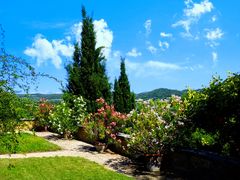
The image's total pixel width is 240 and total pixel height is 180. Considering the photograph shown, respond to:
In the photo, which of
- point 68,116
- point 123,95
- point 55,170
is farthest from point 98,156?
point 123,95

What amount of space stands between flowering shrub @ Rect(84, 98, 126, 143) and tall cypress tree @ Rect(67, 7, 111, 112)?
5447mm

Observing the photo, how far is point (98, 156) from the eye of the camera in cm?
1345

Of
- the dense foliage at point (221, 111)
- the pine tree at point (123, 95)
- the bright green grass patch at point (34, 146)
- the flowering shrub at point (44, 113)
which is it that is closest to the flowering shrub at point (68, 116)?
the flowering shrub at point (44, 113)

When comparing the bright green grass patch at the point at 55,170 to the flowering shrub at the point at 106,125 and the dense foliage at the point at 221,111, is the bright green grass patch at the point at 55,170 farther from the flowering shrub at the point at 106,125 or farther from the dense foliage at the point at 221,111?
the dense foliage at the point at 221,111

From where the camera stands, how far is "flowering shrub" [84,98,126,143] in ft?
46.6

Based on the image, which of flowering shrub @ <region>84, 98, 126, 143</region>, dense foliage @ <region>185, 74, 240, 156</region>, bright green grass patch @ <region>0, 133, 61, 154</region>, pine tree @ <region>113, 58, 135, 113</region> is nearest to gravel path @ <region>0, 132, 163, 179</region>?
bright green grass patch @ <region>0, 133, 61, 154</region>

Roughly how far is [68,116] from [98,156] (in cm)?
474

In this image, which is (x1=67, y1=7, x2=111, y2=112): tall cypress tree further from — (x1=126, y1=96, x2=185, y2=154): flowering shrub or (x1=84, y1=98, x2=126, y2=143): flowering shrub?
(x1=126, y1=96, x2=185, y2=154): flowering shrub

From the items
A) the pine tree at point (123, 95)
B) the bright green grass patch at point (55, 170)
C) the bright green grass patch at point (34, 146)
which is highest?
the pine tree at point (123, 95)

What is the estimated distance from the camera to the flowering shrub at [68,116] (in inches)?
687

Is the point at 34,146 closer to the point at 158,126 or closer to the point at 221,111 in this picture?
the point at 158,126

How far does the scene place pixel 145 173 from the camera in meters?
11.2

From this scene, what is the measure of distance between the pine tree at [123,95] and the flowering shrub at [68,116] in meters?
5.54

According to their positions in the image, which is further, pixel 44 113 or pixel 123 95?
pixel 123 95
